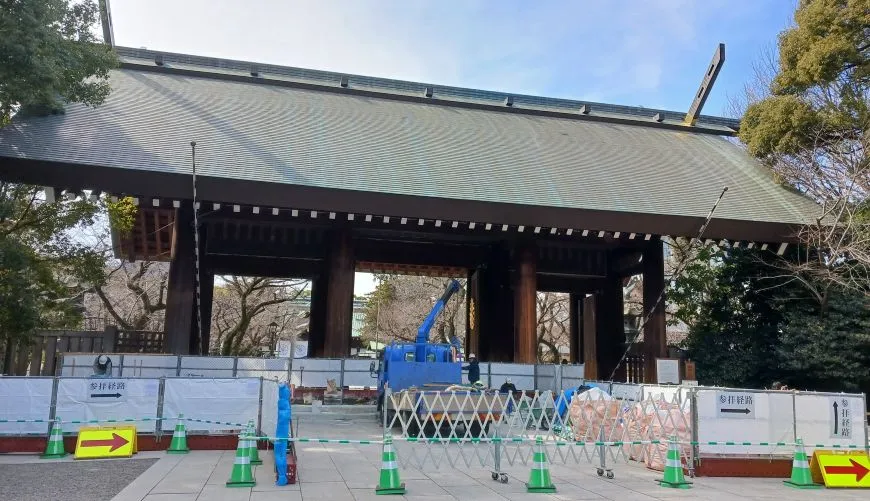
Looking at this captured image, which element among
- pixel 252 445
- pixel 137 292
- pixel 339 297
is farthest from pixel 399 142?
pixel 137 292

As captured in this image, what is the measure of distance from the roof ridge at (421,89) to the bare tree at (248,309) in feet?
34.8

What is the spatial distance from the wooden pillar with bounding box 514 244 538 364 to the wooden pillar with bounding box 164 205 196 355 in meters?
9.71

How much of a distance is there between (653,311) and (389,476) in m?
14.4

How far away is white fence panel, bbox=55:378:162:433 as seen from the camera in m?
11.0

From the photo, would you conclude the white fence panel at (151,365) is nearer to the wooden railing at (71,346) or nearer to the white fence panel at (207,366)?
the white fence panel at (207,366)

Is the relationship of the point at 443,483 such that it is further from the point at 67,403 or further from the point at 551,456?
the point at 67,403

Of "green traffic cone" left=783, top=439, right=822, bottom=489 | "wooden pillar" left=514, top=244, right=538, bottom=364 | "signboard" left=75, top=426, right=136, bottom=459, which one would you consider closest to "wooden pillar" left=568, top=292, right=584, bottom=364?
"wooden pillar" left=514, top=244, right=538, bottom=364

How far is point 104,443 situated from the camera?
10.5 meters

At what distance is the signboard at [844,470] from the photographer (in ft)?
31.7

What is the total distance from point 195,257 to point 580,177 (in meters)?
12.3

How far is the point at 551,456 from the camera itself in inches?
455

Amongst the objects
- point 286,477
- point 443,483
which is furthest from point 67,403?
point 443,483

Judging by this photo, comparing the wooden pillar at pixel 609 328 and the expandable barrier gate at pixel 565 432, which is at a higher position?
the wooden pillar at pixel 609 328

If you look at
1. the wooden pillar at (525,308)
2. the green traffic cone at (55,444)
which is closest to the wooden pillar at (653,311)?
the wooden pillar at (525,308)
